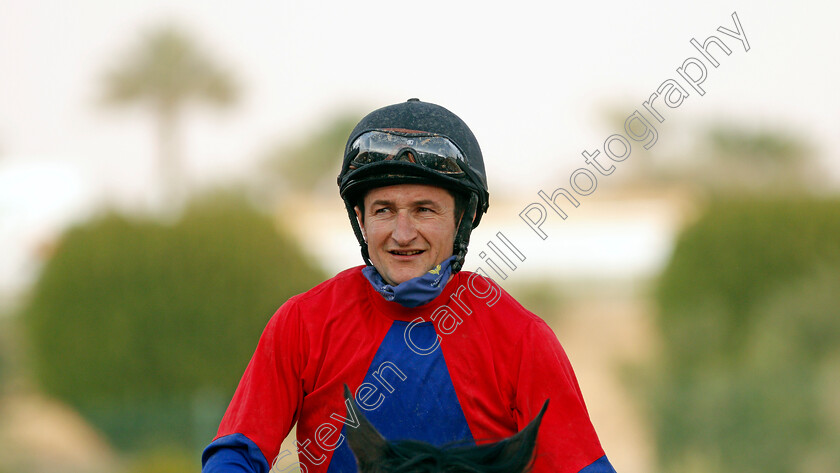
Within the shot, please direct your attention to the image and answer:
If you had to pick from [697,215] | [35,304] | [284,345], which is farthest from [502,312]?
[697,215]

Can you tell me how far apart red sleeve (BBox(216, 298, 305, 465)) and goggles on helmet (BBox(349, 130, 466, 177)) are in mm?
559

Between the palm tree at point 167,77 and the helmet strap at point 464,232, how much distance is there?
27411 mm

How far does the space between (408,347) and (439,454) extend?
77cm

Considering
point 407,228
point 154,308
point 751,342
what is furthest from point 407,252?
point 751,342

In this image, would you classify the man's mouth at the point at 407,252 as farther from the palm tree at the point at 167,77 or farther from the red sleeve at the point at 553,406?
the palm tree at the point at 167,77

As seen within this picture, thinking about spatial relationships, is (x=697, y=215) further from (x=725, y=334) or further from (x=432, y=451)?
(x=432, y=451)

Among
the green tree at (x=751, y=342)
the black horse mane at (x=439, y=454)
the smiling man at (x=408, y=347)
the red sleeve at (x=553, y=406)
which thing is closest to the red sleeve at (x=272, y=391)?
the smiling man at (x=408, y=347)

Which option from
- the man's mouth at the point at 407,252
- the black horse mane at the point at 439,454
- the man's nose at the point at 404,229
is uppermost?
the man's nose at the point at 404,229

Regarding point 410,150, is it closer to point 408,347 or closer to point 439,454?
point 408,347

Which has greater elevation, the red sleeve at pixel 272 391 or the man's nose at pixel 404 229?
the man's nose at pixel 404 229

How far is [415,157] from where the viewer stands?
300cm

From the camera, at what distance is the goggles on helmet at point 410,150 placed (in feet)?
9.89

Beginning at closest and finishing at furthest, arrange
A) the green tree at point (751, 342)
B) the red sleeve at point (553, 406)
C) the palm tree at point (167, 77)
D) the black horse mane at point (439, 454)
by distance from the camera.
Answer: the black horse mane at point (439, 454) → the red sleeve at point (553, 406) → the green tree at point (751, 342) → the palm tree at point (167, 77)

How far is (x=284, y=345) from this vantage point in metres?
3.00
